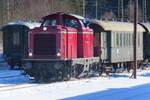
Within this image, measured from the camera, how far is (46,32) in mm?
27156

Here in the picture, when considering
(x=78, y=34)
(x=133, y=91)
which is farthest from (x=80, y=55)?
(x=133, y=91)

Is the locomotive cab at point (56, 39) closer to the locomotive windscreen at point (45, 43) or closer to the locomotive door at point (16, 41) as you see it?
the locomotive windscreen at point (45, 43)

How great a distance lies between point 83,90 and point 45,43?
5.19 meters

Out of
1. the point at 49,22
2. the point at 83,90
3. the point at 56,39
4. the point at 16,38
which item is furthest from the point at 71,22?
the point at 16,38

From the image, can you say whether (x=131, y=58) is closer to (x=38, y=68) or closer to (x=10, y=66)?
(x=10, y=66)

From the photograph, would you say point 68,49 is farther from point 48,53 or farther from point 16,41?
point 16,41

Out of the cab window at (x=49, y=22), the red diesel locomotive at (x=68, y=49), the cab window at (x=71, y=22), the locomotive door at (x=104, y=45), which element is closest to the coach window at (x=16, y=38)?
the red diesel locomotive at (x=68, y=49)

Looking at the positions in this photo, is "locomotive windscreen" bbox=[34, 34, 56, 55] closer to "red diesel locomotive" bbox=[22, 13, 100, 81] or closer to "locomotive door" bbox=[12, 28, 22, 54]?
"red diesel locomotive" bbox=[22, 13, 100, 81]

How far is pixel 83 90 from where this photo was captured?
22.8m

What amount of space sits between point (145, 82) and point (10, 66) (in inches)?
537

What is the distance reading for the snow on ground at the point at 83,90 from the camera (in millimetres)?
20094

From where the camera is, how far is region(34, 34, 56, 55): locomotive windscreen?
27.2 metres

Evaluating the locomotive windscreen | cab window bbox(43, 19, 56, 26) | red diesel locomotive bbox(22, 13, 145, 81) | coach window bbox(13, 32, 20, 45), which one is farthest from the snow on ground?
coach window bbox(13, 32, 20, 45)

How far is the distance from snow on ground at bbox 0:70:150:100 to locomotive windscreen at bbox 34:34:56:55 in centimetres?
157
